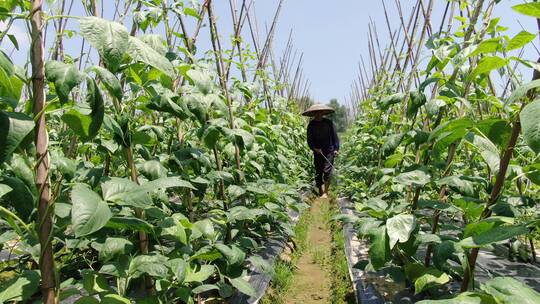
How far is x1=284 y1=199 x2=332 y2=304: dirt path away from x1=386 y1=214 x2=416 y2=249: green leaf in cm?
124

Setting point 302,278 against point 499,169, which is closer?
point 499,169

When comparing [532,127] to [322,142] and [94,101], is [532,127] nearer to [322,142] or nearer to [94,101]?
[94,101]

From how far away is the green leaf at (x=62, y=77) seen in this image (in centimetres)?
83

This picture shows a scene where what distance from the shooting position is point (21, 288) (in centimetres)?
104

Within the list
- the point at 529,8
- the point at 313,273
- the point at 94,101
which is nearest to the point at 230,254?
the point at 94,101

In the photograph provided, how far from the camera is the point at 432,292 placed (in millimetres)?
1756

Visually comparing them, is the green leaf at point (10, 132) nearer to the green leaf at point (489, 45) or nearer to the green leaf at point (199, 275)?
the green leaf at point (199, 275)

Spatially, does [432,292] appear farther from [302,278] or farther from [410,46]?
[410,46]

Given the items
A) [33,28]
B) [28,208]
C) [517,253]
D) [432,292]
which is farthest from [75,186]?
[517,253]

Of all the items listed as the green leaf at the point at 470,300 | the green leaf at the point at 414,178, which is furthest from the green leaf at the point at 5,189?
the green leaf at the point at 414,178

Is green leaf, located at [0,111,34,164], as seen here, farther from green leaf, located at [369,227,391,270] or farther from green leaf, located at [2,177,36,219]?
green leaf, located at [369,227,391,270]

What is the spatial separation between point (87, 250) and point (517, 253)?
2.46 metres

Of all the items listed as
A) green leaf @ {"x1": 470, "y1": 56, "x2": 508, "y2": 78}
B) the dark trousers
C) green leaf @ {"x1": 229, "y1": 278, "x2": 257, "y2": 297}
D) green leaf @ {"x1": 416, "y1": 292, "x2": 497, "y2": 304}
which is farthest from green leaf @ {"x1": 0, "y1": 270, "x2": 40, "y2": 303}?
the dark trousers

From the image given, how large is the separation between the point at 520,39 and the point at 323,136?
17.2 ft
